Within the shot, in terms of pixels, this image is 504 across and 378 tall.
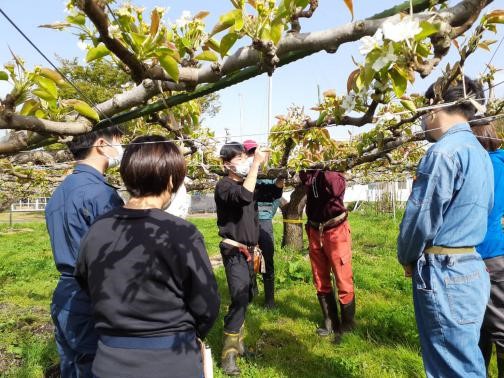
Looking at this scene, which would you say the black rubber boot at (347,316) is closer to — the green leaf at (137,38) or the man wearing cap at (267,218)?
the man wearing cap at (267,218)

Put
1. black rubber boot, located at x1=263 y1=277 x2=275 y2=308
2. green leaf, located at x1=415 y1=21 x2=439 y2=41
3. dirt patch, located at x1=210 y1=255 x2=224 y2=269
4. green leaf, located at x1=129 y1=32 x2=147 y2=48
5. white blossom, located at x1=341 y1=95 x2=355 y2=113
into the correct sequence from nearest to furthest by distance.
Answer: green leaf, located at x1=415 y1=21 x2=439 y2=41, green leaf, located at x1=129 y1=32 x2=147 y2=48, white blossom, located at x1=341 y1=95 x2=355 y2=113, black rubber boot, located at x1=263 y1=277 x2=275 y2=308, dirt patch, located at x1=210 y1=255 x2=224 y2=269

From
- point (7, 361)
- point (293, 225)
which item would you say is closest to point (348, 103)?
point (7, 361)

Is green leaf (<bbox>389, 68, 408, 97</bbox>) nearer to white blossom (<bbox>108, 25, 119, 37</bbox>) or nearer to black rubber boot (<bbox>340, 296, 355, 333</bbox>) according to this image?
white blossom (<bbox>108, 25, 119, 37</bbox>)

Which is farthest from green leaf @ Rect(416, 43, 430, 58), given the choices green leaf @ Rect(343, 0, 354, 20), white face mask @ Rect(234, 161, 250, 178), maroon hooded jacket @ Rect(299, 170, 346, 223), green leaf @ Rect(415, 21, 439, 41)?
maroon hooded jacket @ Rect(299, 170, 346, 223)

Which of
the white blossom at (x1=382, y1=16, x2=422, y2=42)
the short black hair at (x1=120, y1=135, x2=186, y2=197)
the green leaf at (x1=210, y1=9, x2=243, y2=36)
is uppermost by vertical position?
the green leaf at (x1=210, y1=9, x2=243, y2=36)

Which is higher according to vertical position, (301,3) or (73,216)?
(301,3)

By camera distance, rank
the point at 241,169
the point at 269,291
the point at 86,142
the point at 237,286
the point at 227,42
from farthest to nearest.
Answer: the point at 269,291
the point at 241,169
the point at 237,286
the point at 86,142
the point at 227,42

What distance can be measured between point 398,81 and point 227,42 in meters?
0.54

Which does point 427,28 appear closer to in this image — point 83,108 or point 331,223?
point 83,108

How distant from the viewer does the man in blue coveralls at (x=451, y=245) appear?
1.80 metres

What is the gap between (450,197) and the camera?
181cm

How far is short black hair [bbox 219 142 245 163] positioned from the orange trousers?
117cm

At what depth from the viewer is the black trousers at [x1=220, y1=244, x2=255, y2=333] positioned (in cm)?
315

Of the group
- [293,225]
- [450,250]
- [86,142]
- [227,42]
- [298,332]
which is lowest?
[298,332]
